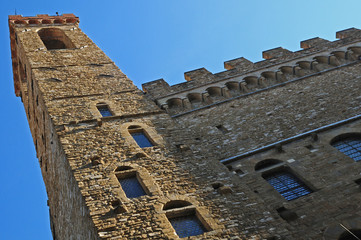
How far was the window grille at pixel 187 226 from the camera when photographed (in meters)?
10.2

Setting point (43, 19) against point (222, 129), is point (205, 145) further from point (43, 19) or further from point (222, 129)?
point (43, 19)

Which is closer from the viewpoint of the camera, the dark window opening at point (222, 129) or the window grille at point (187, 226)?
the window grille at point (187, 226)

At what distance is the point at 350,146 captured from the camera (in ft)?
44.4

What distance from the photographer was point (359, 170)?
39.8ft

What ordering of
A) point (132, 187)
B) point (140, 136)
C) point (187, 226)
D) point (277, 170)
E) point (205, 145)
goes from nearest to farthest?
point (187, 226) < point (132, 187) < point (277, 170) < point (140, 136) < point (205, 145)

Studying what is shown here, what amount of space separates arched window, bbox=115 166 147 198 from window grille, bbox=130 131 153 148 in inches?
60.2

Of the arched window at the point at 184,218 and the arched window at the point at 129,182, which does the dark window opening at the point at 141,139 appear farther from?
the arched window at the point at 184,218

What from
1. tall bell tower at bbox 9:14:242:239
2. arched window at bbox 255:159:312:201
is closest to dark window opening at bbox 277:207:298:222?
arched window at bbox 255:159:312:201

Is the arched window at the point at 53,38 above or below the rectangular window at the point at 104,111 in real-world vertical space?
above

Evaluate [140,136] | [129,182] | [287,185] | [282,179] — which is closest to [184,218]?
[129,182]

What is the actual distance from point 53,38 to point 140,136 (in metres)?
11.8

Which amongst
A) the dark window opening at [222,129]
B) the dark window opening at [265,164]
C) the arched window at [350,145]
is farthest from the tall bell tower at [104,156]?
the arched window at [350,145]

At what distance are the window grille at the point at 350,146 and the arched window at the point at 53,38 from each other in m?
14.0

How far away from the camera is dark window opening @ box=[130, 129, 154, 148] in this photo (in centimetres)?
1372
